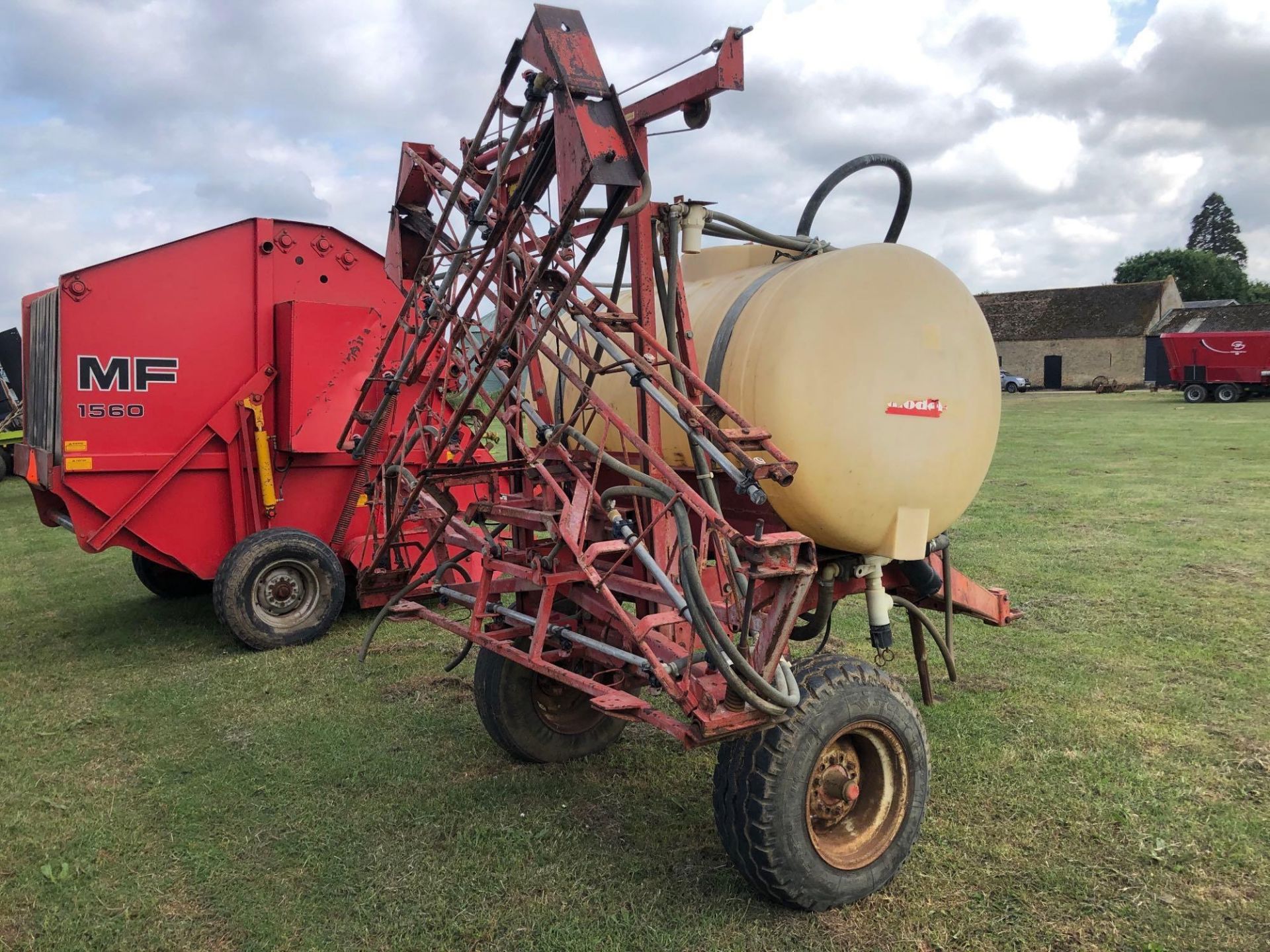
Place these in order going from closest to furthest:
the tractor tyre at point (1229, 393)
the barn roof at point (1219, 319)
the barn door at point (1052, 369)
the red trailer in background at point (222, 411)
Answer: the red trailer in background at point (222, 411), the tractor tyre at point (1229, 393), the barn roof at point (1219, 319), the barn door at point (1052, 369)

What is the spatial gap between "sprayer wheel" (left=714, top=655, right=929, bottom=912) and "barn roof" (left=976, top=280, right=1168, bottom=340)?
47.9 meters

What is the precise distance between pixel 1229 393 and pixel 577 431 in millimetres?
33685

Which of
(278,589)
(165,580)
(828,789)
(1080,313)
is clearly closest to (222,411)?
(278,589)

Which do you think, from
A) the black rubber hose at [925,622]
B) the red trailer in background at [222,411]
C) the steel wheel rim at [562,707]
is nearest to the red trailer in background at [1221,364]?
the black rubber hose at [925,622]

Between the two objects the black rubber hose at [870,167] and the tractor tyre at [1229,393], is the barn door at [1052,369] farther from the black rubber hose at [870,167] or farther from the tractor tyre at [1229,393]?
the black rubber hose at [870,167]

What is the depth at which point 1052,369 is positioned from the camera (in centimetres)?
4900

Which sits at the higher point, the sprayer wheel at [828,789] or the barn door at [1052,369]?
the barn door at [1052,369]

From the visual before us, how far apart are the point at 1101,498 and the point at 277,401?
32.3 feet

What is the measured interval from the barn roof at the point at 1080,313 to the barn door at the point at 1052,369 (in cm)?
100

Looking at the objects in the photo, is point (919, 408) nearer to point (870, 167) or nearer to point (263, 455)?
point (870, 167)

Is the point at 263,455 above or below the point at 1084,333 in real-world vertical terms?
below

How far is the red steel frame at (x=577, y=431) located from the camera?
10.3ft

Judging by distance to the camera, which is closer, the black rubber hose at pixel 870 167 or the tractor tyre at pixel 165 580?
the black rubber hose at pixel 870 167

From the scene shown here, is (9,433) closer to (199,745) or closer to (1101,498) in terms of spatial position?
(199,745)
